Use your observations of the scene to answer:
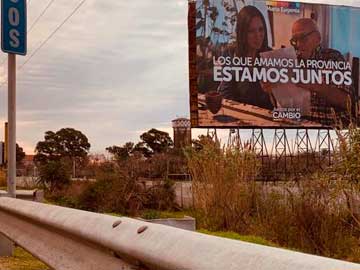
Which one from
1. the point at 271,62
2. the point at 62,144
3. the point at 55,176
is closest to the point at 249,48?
the point at 271,62

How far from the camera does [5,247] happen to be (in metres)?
8.14

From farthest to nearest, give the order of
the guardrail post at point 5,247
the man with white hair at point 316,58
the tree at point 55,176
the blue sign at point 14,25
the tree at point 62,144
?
the tree at point 62,144, the man with white hair at point 316,58, the tree at point 55,176, the blue sign at point 14,25, the guardrail post at point 5,247

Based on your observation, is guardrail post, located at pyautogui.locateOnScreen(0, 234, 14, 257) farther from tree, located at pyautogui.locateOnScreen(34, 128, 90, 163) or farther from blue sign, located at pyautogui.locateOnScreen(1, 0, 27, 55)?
tree, located at pyautogui.locateOnScreen(34, 128, 90, 163)

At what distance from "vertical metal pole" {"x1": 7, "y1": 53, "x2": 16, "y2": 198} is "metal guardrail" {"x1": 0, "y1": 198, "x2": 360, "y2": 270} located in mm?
2273

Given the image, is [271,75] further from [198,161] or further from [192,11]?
[198,161]

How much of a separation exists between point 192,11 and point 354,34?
11244 millimetres

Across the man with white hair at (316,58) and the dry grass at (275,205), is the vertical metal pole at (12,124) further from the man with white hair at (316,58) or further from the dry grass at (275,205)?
the man with white hair at (316,58)

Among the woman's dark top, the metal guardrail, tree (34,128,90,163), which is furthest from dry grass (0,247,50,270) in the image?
tree (34,128,90,163)

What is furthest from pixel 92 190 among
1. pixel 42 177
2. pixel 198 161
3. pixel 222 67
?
pixel 222 67

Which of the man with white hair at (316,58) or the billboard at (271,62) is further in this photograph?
the man with white hair at (316,58)

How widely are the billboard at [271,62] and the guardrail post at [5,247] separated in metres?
28.3

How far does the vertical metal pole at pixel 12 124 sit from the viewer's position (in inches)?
336

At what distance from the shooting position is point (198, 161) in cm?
1538

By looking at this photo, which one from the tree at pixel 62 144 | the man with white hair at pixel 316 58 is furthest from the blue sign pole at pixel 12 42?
the tree at pixel 62 144
